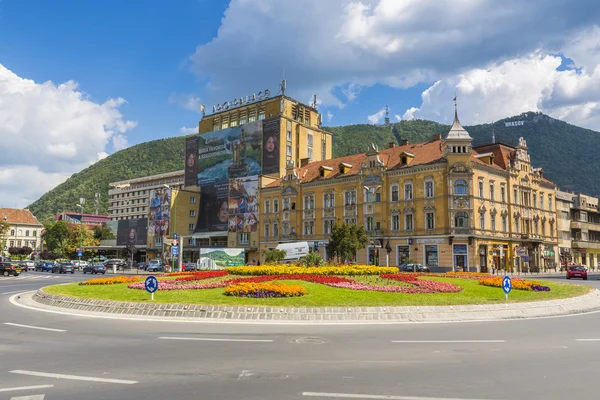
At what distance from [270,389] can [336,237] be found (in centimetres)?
3523

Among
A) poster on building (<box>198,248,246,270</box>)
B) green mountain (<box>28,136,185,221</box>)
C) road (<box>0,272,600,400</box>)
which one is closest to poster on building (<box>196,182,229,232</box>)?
poster on building (<box>198,248,246,270</box>)

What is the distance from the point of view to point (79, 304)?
19.9 metres

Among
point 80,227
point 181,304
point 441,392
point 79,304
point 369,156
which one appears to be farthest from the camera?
point 80,227

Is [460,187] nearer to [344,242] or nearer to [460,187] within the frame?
[460,187]

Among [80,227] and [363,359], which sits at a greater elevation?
[80,227]

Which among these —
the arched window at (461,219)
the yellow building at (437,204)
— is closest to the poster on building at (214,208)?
the yellow building at (437,204)

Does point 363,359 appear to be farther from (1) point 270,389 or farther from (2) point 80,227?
(2) point 80,227

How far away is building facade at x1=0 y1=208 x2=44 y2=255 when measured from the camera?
141625 mm

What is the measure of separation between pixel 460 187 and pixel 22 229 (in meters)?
132

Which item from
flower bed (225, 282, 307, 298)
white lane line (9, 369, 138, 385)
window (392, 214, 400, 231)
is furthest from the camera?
window (392, 214, 400, 231)

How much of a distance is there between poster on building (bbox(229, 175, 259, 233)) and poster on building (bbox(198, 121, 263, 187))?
3843 mm

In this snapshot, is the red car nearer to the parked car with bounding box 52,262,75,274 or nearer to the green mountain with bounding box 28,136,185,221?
the parked car with bounding box 52,262,75,274

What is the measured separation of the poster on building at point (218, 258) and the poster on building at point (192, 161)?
1696 inches

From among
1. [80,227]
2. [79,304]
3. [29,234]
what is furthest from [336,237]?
[29,234]
